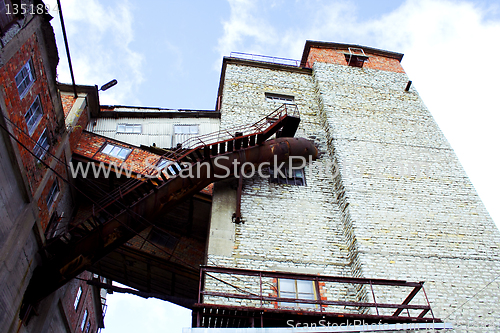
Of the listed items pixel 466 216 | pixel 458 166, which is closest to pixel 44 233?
pixel 466 216

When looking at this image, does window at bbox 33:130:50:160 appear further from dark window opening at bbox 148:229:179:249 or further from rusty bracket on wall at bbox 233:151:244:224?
rusty bracket on wall at bbox 233:151:244:224

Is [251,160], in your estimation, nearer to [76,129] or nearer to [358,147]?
[358,147]

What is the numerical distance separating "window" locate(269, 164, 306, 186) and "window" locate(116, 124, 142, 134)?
5.15 metres

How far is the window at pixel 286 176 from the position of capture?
1173 cm

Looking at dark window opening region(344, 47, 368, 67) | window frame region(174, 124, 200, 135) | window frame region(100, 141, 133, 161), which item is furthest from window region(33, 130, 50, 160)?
dark window opening region(344, 47, 368, 67)

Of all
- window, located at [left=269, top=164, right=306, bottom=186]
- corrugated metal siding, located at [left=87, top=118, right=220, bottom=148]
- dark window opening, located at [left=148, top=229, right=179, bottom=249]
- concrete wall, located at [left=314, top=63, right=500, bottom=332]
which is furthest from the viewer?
corrugated metal siding, located at [left=87, top=118, right=220, bottom=148]

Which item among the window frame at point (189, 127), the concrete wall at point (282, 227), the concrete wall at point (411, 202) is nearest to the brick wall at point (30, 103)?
the window frame at point (189, 127)

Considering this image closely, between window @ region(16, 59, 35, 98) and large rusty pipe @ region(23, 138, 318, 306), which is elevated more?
window @ region(16, 59, 35, 98)

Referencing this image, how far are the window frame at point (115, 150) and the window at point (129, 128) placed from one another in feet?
3.45

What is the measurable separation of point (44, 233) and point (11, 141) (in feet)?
9.88

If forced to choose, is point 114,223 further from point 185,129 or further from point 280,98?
point 280,98

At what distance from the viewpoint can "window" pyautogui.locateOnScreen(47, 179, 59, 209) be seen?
1059 cm

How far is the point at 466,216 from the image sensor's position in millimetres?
10844

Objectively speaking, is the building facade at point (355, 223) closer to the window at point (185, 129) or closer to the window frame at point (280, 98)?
the window frame at point (280, 98)
